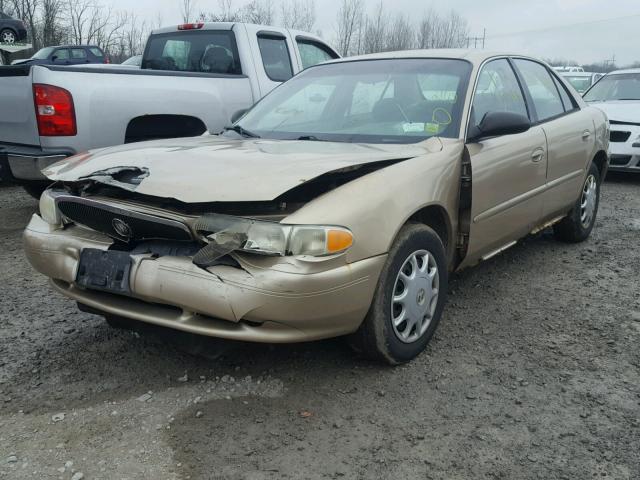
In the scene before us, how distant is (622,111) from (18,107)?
775 cm

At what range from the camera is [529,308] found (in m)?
3.91

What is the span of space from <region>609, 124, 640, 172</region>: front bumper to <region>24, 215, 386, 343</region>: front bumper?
22.8 ft

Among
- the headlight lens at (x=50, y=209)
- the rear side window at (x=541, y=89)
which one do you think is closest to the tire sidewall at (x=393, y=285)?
the headlight lens at (x=50, y=209)

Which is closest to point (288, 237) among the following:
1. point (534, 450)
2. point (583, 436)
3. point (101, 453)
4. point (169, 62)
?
point (101, 453)

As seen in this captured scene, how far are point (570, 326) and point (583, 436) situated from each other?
121cm

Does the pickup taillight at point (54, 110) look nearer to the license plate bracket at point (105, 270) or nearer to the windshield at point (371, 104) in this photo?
the windshield at point (371, 104)

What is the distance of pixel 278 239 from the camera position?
8.15 ft

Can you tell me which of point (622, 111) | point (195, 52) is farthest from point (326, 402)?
point (622, 111)

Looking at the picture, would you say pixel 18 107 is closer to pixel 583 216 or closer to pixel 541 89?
pixel 541 89

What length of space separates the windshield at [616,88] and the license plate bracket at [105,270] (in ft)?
29.5

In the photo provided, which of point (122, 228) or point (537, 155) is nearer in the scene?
point (122, 228)

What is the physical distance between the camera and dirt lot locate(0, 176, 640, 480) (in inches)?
91.8

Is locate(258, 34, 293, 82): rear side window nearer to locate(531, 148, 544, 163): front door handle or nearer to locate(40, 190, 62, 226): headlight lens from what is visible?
locate(531, 148, 544, 163): front door handle

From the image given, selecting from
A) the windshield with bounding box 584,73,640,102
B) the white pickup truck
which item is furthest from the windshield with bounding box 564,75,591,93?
the white pickup truck
